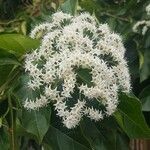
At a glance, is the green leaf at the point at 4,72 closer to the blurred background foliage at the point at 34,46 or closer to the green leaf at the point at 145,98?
the blurred background foliage at the point at 34,46

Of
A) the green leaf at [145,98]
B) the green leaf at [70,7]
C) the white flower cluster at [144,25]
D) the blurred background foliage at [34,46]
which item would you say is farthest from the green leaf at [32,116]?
the white flower cluster at [144,25]

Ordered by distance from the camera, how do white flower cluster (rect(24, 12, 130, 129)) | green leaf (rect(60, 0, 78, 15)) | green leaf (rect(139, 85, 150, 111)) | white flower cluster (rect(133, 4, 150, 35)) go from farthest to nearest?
white flower cluster (rect(133, 4, 150, 35))
green leaf (rect(139, 85, 150, 111))
green leaf (rect(60, 0, 78, 15))
white flower cluster (rect(24, 12, 130, 129))

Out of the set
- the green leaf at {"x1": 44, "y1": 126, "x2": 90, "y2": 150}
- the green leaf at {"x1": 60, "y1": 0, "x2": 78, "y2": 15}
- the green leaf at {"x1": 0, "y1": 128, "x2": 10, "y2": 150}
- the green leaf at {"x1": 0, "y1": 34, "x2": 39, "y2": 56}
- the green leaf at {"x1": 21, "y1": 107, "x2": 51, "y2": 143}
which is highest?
the green leaf at {"x1": 60, "y1": 0, "x2": 78, "y2": 15}

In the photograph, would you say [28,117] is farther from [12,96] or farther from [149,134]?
[149,134]

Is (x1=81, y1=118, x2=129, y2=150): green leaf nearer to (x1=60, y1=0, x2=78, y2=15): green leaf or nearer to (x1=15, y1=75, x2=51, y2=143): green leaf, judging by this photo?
(x1=15, y1=75, x2=51, y2=143): green leaf

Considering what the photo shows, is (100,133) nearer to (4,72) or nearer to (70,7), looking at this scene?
(4,72)

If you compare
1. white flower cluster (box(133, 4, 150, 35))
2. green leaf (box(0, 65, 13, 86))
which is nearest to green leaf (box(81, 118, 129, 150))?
green leaf (box(0, 65, 13, 86))
